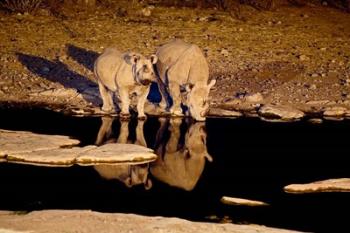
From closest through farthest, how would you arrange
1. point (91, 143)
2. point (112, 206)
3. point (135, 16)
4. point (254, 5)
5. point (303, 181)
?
point (112, 206)
point (303, 181)
point (91, 143)
point (135, 16)
point (254, 5)

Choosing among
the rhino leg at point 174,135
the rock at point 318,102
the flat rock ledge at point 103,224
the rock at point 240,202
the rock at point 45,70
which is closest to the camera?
the flat rock ledge at point 103,224

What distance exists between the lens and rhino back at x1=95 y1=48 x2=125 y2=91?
15.8 metres

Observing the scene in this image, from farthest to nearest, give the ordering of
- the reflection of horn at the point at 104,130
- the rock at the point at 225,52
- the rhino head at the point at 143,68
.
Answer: the rock at the point at 225,52, the rhino head at the point at 143,68, the reflection of horn at the point at 104,130

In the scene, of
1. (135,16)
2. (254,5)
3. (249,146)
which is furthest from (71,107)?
(254,5)

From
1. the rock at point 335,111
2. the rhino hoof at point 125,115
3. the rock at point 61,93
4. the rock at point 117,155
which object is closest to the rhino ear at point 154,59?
the rhino hoof at point 125,115

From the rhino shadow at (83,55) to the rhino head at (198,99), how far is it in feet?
16.9

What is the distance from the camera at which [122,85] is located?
15602mm

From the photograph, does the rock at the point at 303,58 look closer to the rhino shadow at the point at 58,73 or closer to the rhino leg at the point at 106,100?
the rhino shadow at the point at 58,73

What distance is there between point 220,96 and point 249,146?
4.07 meters

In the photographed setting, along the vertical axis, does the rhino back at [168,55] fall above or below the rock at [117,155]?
above

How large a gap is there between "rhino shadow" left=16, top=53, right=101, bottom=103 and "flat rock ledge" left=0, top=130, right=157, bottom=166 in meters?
4.42

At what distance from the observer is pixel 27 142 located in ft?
43.9

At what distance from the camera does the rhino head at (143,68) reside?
1504 cm

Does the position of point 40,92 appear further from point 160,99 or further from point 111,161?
point 111,161
